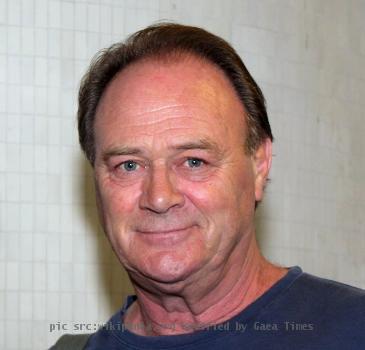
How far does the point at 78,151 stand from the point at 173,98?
2.79 feet

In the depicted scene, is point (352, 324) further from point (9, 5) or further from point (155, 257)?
point (9, 5)

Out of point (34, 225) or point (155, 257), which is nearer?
point (155, 257)

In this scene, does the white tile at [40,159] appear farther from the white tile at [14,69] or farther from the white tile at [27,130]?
the white tile at [14,69]

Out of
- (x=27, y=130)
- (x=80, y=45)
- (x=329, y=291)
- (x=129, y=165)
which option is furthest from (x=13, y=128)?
(x=329, y=291)

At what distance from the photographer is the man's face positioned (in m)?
1.22

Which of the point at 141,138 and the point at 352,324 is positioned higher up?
the point at 141,138

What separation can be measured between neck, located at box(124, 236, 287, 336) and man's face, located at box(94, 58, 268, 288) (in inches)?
1.4

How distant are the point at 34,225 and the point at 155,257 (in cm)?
84

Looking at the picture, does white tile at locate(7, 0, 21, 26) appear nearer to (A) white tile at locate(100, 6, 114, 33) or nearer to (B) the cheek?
(A) white tile at locate(100, 6, 114, 33)

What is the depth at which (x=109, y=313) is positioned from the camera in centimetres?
211

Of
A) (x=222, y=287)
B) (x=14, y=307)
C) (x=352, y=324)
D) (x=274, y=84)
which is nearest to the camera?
(x=352, y=324)

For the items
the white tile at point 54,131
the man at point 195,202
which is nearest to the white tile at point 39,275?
the white tile at point 54,131

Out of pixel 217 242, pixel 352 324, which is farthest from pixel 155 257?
pixel 352 324

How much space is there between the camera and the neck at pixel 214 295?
1.30m
